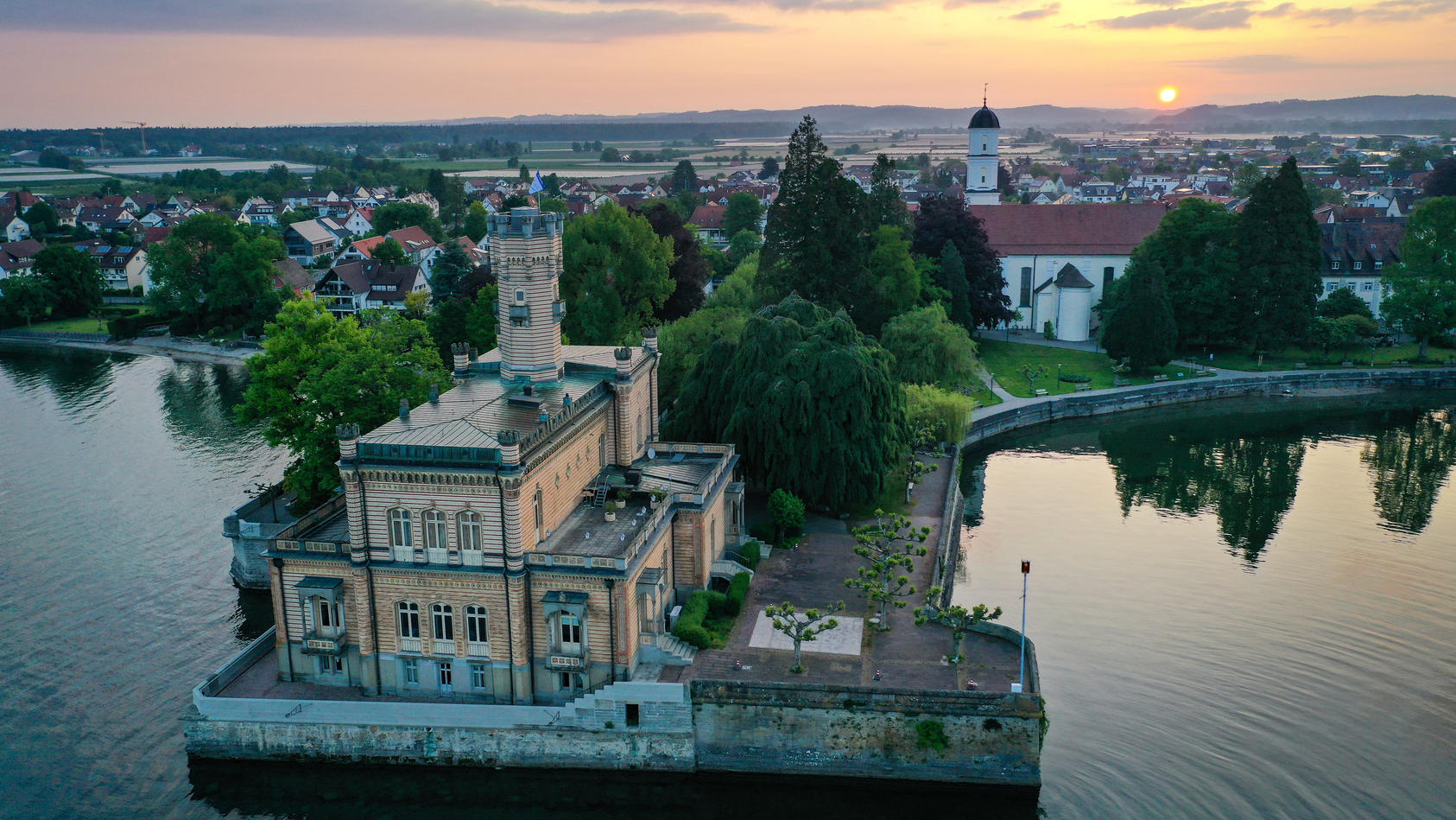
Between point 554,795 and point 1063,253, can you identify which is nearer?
point 554,795

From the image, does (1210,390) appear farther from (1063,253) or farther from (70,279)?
(70,279)

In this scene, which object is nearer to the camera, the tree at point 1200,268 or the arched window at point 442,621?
the arched window at point 442,621

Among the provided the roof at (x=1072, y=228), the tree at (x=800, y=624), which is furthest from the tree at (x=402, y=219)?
the tree at (x=800, y=624)

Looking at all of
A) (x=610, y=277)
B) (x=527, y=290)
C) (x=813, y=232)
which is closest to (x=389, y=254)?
(x=610, y=277)

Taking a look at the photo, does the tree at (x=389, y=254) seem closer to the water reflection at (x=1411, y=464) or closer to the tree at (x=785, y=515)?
the tree at (x=785, y=515)

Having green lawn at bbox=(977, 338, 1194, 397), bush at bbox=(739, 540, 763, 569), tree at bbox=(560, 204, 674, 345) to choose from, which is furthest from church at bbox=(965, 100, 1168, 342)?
bush at bbox=(739, 540, 763, 569)
